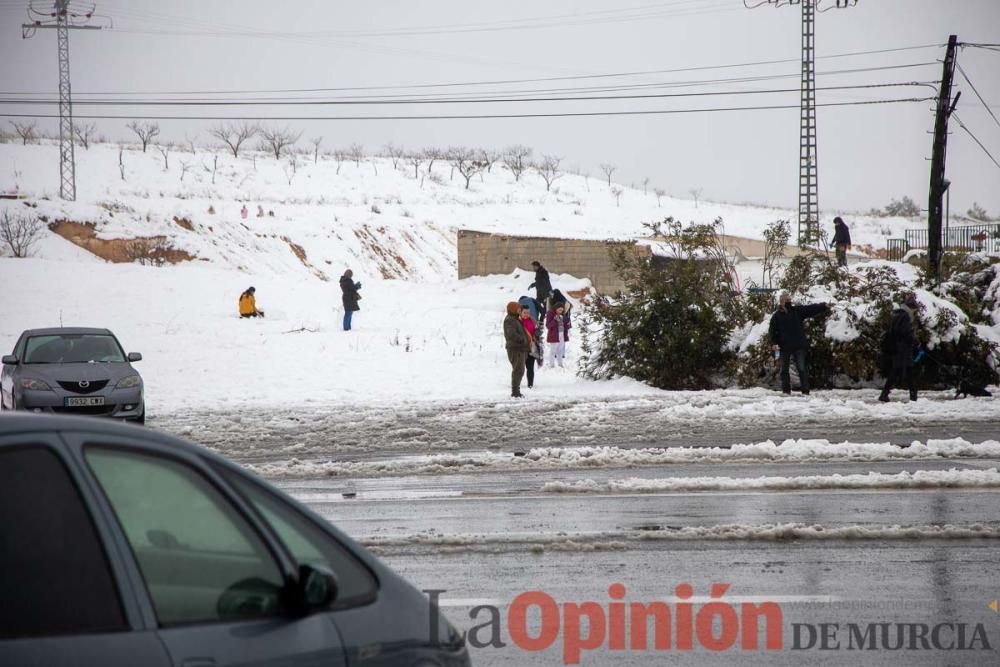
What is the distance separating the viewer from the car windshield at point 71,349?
1870 cm

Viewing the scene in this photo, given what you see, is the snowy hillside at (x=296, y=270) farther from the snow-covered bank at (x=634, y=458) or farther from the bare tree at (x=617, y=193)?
the snow-covered bank at (x=634, y=458)

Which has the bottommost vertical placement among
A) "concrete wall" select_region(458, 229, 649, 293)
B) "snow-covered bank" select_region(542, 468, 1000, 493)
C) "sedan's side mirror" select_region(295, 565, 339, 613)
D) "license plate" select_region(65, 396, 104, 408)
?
"snow-covered bank" select_region(542, 468, 1000, 493)

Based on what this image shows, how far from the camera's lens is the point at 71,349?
62.4 ft

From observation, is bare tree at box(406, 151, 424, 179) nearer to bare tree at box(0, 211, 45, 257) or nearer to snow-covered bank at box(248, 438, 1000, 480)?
bare tree at box(0, 211, 45, 257)

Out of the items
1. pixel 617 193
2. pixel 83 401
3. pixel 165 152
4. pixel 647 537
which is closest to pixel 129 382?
pixel 83 401

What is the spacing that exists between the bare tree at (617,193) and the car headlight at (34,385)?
347 ft

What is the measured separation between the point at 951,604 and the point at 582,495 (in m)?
4.71

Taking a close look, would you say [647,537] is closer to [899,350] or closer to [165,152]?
[899,350]

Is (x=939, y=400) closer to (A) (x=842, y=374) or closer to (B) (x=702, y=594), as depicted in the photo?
(A) (x=842, y=374)

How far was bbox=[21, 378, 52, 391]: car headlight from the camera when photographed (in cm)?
1762

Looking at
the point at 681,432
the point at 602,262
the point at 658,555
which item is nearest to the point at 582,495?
the point at 658,555

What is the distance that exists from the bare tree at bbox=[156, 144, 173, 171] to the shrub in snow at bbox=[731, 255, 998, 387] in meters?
90.4

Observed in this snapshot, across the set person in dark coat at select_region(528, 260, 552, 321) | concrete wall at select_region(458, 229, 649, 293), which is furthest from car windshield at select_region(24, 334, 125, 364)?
concrete wall at select_region(458, 229, 649, 293)

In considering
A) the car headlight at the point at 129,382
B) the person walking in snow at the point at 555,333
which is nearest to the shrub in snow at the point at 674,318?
the person walking in snow at the point at 555,333
